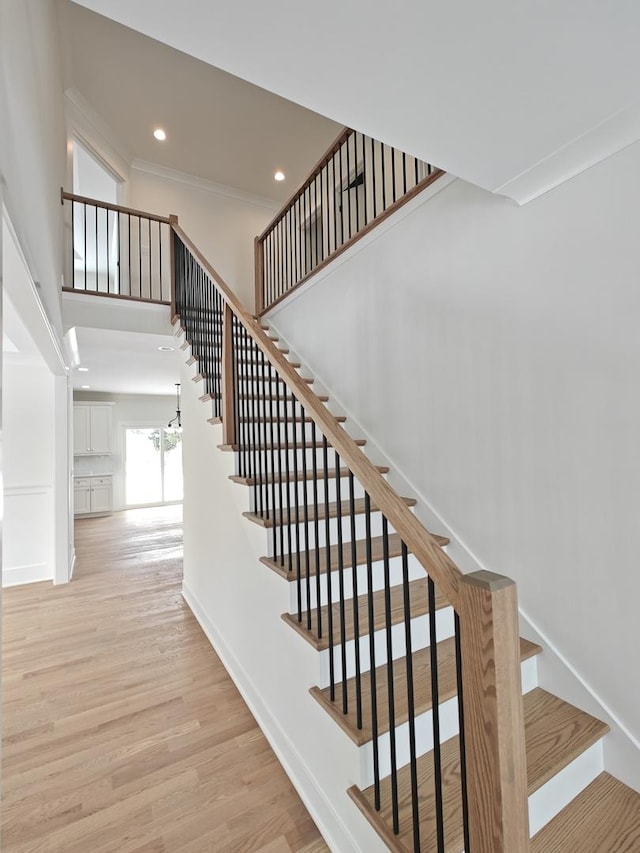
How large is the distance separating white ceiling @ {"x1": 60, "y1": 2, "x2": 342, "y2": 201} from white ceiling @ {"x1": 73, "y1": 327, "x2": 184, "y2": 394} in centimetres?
254

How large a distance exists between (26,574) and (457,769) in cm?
425

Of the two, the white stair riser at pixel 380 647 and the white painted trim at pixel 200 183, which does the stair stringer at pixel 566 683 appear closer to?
the white stair riser at pixel 380 647

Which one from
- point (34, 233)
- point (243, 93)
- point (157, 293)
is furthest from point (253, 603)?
point (243, 93)

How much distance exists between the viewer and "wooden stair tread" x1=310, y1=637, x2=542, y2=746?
1.32m

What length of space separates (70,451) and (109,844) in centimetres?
367

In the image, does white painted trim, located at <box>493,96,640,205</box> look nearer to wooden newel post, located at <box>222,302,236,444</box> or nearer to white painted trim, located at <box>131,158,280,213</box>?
wooden newel post, located at <box>222,302,236,444</box>

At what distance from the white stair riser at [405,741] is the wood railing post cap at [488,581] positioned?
689 millimetres

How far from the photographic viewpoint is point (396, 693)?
56.7 inches

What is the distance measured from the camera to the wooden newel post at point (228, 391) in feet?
7.82

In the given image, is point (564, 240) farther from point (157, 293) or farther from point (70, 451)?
point (157, 293)

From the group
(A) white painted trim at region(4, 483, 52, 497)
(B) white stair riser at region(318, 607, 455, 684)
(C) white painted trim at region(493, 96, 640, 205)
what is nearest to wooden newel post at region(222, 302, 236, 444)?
(B) white stair riser at region(318, 607, 455, 684)

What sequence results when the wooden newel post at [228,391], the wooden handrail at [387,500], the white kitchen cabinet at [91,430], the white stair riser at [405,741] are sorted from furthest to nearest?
the white kitchen cabinet at [91,430] < the wooden newel post at [228,391] < the white stair riser at [405,741] < the wooden handrail at [387,500]

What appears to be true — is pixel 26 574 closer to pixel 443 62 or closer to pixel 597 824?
pixel 597 824

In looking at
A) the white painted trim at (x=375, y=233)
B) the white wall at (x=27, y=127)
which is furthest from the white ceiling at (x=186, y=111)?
the white painted trim at (x=375, y=233)
